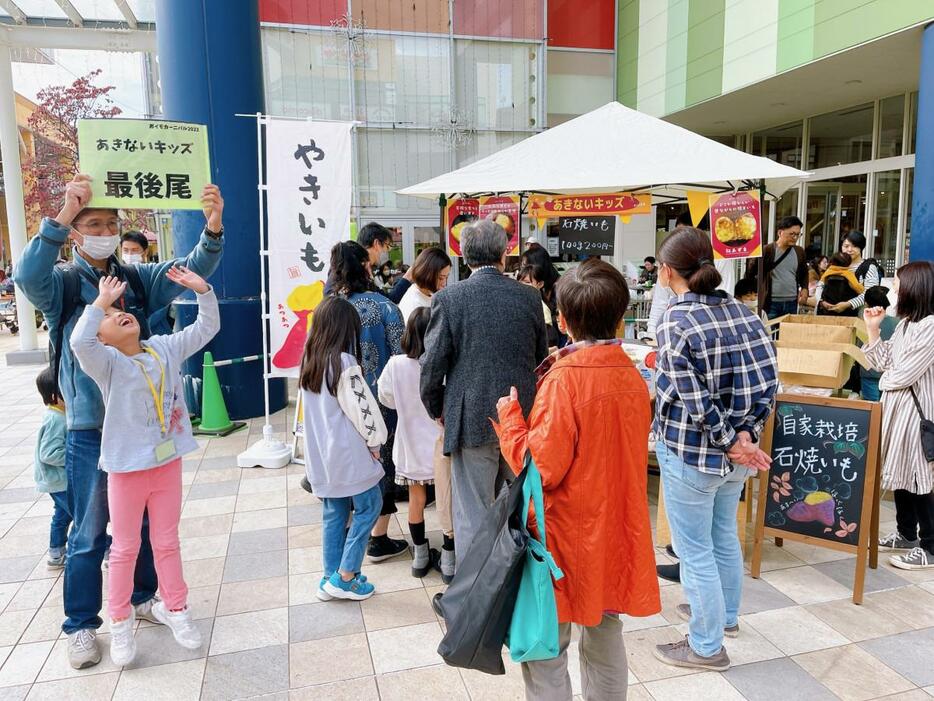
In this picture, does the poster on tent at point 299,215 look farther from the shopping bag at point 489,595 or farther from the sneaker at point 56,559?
the shopping bag at point 489,595

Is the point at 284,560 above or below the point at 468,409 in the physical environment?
below

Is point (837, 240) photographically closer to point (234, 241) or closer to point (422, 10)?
point (422, 10)

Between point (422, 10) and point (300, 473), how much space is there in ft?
30.8

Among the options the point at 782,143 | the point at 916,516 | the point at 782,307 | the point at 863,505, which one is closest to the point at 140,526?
the point at 863,505

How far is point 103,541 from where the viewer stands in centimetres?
273

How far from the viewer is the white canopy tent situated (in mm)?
4430

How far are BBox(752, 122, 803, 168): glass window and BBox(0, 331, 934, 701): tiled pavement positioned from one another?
10.3 m

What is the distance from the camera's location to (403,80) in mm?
11359

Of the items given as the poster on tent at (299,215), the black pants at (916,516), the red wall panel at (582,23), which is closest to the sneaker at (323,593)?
the poster on tent at (299,215)

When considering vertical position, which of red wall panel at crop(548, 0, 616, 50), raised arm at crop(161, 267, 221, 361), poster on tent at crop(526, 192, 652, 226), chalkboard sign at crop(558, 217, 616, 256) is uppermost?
red wall panel at crop(548, 0, 616, 50)

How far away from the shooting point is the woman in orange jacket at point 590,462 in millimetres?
1902

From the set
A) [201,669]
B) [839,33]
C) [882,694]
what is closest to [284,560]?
[201,669]

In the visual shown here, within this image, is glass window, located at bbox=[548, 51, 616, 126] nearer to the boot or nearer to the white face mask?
the boot

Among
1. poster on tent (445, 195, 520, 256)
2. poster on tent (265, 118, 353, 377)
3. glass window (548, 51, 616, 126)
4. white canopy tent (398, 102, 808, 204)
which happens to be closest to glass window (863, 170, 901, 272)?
glass window (548, 51, 616, 126)
